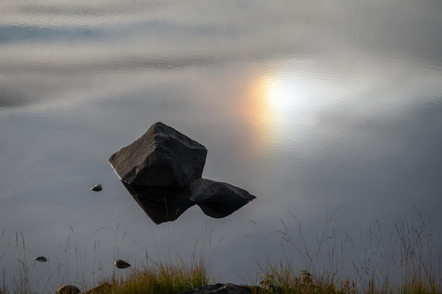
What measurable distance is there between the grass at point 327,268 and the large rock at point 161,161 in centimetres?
169

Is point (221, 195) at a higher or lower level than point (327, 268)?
higher

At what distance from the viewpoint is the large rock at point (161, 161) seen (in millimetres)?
8258

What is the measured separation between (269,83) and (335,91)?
1.33 metres

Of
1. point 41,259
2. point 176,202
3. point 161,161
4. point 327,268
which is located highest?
point 161,161

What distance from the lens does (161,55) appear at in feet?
48.8

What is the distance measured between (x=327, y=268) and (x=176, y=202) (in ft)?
8.27

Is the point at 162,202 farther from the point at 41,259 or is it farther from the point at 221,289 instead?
the point at 221,289

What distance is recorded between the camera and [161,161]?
324 inches

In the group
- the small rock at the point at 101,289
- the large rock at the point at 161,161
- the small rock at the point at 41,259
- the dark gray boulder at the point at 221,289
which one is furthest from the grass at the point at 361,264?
the small rock at the point at 41,259

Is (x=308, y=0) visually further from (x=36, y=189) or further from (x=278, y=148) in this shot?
(x=36, y=189)

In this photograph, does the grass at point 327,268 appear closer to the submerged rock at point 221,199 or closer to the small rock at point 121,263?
the small rock at point 121,263

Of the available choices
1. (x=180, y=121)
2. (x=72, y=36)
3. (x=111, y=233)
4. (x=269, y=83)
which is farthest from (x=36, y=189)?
(x=72, y=36)

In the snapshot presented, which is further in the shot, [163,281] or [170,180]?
[170,180]

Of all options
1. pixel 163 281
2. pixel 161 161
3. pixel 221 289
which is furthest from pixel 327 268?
pixel 161 161
